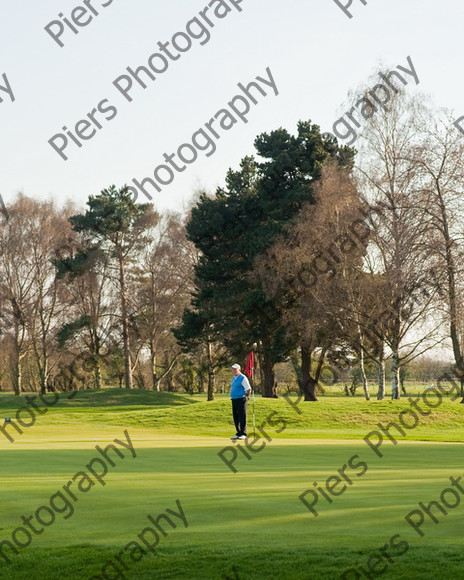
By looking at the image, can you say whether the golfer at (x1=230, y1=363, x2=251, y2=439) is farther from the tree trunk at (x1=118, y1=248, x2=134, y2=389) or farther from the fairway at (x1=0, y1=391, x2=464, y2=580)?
the tree trunk at (x1=118, y1=248, x2=134, y2=389)

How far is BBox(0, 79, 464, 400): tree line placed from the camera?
4638 centimetres

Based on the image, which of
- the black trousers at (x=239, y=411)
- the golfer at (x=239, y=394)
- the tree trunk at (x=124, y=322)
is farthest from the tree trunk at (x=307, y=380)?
the golfer at (x=239, y=394)

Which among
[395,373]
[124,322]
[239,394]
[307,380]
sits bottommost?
[239,394]

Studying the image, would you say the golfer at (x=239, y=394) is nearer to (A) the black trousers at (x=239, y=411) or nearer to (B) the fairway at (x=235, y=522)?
(A) the black trousers at (x=239, y=411)

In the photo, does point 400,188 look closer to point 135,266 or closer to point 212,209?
point 212,209

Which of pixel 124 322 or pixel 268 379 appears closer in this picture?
pixel 268 379

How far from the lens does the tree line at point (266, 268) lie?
46.4 meters

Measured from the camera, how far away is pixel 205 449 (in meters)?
20.0

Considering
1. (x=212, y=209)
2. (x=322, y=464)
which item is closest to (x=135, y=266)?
(x=212, y=209)

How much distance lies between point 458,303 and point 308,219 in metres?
10.3

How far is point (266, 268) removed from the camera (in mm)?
53375

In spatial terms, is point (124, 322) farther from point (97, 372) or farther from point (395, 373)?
point (395, 373)

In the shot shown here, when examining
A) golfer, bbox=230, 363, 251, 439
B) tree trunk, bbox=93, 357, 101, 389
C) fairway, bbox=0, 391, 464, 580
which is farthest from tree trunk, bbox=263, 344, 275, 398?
fairway, bbox=0, 391, 464, 580

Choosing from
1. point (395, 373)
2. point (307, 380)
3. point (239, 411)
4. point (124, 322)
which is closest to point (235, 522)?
point (239, 411)
